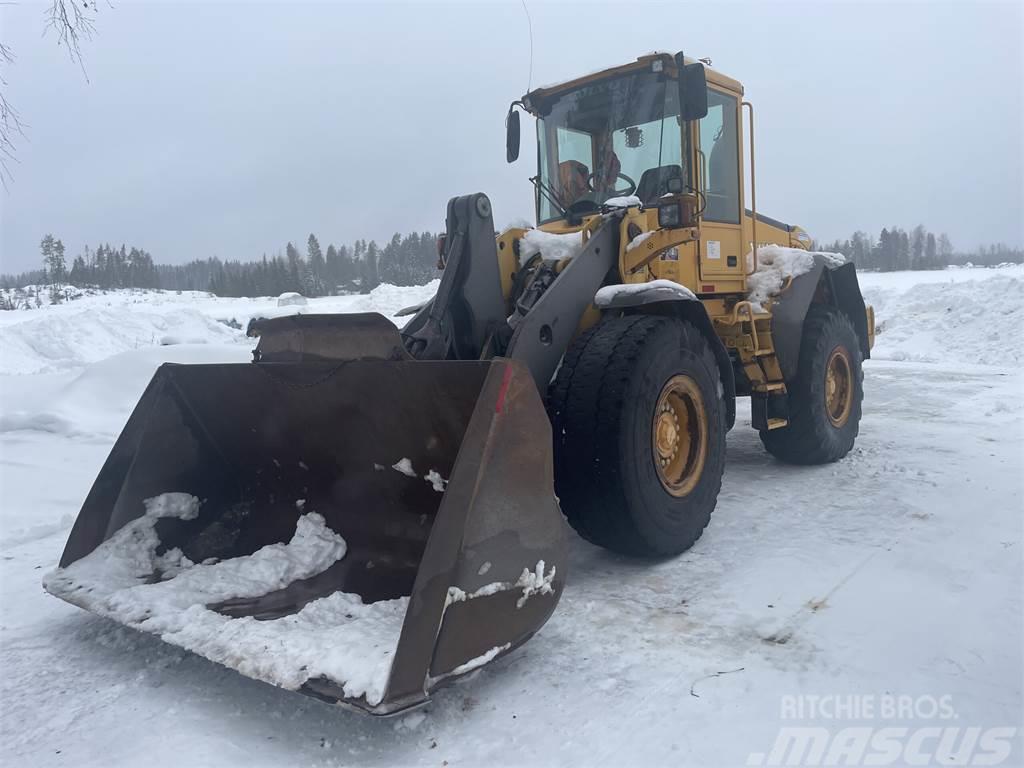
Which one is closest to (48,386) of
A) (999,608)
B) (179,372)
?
(179,372)

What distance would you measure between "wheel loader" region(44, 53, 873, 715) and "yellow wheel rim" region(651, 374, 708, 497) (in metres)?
0.02

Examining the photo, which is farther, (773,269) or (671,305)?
(773,269)

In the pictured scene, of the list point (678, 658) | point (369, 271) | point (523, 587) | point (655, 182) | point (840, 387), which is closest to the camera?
point (523, 587)

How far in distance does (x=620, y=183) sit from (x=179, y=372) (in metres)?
3.09

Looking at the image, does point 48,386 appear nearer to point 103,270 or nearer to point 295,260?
point 295,260

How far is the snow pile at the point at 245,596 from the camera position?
102 inches

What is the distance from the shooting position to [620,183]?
5.32m

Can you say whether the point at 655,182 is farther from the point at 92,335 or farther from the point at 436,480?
the point at 92,335

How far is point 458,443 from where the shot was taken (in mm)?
3338

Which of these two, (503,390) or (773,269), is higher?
(773,269)

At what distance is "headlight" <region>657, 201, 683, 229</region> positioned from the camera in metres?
4.65

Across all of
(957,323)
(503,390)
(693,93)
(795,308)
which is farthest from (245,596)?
(957,323)

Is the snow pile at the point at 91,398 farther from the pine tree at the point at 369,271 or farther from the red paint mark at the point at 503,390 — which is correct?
the pine tree at the point at 369,271

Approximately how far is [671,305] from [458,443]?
5.88 ft
